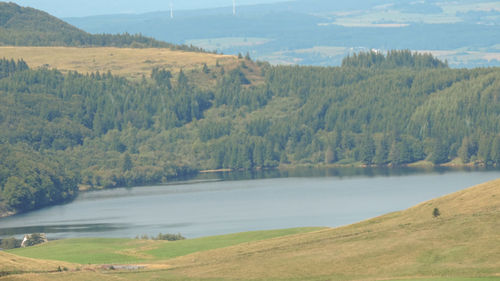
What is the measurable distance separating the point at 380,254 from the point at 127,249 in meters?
33.1

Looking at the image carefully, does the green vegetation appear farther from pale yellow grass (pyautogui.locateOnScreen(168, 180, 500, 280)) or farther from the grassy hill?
pale yellow grass (pyautogui.locateOnScreen(168, 180, 500, 280))

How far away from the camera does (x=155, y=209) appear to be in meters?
164

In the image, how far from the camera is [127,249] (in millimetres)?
87125

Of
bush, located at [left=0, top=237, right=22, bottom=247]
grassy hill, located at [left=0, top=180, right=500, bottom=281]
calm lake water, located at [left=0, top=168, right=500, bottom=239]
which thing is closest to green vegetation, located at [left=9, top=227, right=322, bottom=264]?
grassy hill, located at [left=0, top=180, right=500, bottom=281]

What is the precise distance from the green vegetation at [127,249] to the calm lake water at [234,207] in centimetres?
2682

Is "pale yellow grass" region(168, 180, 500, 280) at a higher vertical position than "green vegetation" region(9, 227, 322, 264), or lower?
higher

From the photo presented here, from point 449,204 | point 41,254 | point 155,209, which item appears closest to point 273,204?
point 155,209

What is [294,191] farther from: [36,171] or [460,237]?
[460,237]

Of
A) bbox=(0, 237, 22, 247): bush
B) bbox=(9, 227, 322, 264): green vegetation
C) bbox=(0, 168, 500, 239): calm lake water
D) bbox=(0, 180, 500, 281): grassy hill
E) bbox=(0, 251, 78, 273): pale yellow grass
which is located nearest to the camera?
bbox=(0, 180, 500, 281): grassy hill

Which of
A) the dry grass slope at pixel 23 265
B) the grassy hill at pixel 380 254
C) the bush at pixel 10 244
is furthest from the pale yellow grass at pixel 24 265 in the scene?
the bush at pixel 10 244

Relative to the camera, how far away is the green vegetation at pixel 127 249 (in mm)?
79750

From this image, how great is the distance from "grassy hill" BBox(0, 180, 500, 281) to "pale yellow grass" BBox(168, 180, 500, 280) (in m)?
0.05

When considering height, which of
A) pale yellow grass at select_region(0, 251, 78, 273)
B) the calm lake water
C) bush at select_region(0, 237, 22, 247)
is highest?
pale yellow grass at select_region(0, 251, 78, 273)

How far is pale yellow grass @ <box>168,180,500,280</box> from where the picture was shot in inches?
2186
